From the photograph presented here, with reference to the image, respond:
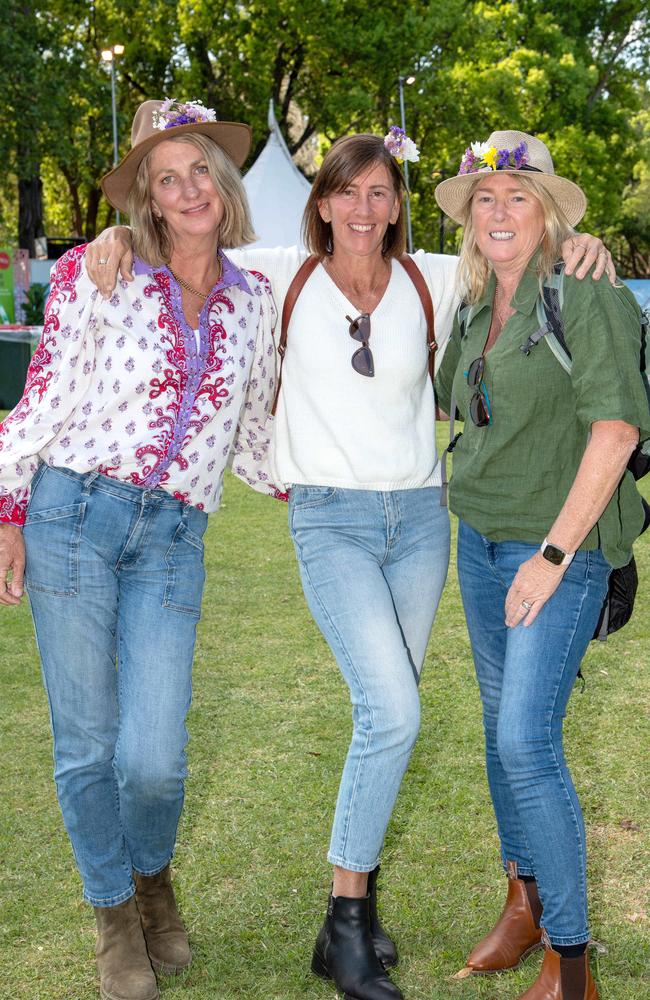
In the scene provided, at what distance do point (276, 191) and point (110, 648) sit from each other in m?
22.6

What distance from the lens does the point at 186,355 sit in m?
3.17

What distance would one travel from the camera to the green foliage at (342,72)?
29656mm

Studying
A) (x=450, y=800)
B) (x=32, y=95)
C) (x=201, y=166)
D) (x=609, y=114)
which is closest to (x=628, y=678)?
(x=450, y=800)

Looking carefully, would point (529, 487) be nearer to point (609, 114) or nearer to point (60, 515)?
point (60, 515)

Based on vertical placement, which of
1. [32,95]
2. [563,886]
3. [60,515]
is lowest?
[563,886]

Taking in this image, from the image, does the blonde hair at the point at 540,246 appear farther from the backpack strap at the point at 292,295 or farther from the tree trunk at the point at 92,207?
the tree trunk at the point at 92,207

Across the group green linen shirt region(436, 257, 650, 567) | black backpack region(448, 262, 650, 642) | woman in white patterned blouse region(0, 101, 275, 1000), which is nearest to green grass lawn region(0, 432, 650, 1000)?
woman in white patterned blouse region(0, 101, 275, 1000)

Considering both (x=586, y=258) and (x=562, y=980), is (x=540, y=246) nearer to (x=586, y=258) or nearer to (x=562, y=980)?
(x=586, y=258)

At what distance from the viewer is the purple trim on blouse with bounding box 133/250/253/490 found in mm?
3133

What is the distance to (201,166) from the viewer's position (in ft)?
11.0

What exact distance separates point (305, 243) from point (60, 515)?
1187mm

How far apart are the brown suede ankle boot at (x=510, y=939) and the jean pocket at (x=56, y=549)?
1.57 m

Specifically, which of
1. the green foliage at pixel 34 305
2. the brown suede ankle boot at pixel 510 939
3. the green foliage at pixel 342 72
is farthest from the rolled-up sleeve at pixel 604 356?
the green foliage at pixel 342 72

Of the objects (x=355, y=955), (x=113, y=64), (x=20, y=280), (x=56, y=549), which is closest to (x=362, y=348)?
(x=56, y=549)
